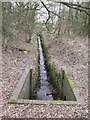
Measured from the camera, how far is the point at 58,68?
12.9 m

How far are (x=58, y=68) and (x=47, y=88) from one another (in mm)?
1319

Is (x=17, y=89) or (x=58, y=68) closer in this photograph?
(x=17, y=89)

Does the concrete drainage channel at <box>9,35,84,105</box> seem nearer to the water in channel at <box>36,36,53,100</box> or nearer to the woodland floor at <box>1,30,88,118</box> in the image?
the water in channel at <box>36,36,53,100</box>

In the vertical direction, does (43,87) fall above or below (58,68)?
below

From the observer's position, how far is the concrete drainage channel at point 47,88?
789 cm

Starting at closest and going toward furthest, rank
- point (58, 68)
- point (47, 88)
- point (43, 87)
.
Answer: point (47, 88)
point (43, 87)
point (58, 68)

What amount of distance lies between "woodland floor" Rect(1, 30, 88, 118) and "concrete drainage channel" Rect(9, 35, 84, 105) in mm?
234

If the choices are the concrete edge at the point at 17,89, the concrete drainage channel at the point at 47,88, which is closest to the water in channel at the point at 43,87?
the concrete drainage channel at the point at 47,88

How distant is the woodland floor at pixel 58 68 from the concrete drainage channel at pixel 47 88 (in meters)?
0.23

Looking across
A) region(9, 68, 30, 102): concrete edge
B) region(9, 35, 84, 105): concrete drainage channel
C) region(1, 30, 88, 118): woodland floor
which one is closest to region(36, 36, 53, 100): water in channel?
region(9, 35, 84, 105): concrete drainage channel

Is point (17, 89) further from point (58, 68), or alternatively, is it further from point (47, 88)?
point (58, 68)

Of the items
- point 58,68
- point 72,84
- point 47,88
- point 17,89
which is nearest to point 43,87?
point 47,88

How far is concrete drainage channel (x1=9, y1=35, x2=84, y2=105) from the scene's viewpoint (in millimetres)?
7891

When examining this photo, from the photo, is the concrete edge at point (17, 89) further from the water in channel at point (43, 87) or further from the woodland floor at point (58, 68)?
the water in channel at point (43, 87)
